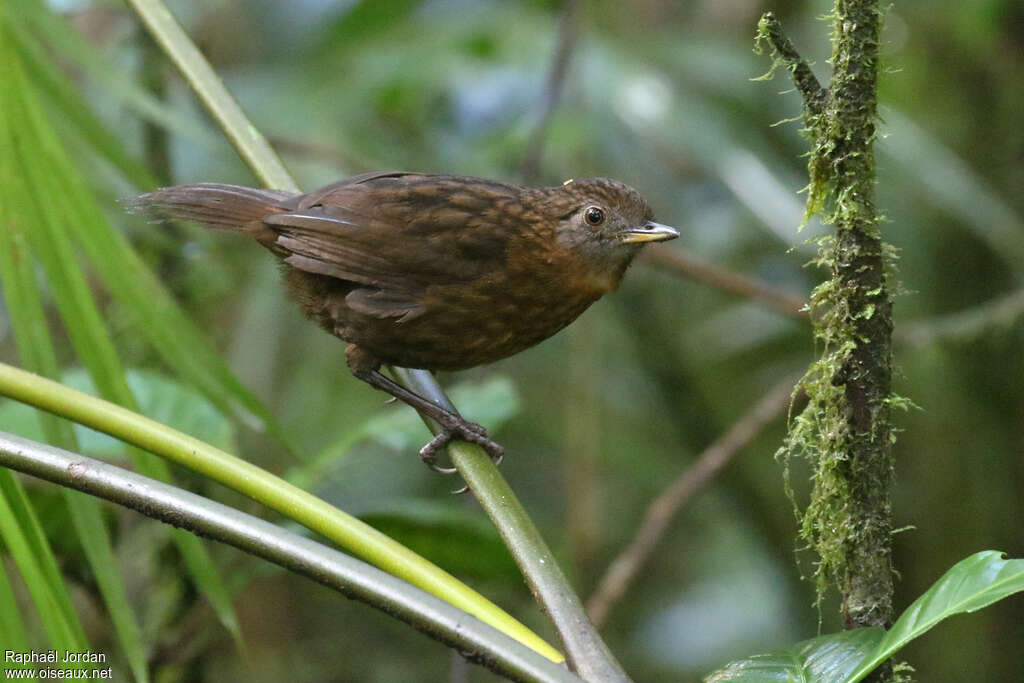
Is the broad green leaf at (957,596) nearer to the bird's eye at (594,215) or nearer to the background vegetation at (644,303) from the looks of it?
the bird's eye at (594,215)

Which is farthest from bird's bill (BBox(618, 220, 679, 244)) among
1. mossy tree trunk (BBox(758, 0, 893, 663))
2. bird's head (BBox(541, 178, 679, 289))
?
mossy tree trunk (BBox(758, 0, 893, 663))

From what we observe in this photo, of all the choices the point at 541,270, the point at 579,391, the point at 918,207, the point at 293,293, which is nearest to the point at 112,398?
the point at 293,293

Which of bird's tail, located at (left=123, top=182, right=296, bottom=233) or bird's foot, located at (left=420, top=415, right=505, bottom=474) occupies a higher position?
bird's tail, located at (left=123, top=182, right=296, bottom=233)

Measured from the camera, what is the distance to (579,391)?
4535mm

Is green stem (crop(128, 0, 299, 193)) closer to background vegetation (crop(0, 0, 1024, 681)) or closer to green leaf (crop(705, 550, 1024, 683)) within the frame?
green leaf (crop(705, 550, 1024, 683))

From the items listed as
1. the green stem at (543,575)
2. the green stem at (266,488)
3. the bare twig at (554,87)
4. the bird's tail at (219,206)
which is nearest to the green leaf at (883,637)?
the green stem at (543,575)

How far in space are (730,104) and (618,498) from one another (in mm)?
2090

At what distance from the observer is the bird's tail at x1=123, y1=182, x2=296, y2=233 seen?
264cm

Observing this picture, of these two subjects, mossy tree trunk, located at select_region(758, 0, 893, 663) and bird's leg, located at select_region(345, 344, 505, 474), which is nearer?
mossy tree trunk, located at select_region(758, 0, 893, 663)

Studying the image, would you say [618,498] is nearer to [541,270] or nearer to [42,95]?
[541,270]

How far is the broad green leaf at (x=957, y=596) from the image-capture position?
4.12 ft

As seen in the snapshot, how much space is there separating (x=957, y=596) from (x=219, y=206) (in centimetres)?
194

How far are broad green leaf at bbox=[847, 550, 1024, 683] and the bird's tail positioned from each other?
1.76 m

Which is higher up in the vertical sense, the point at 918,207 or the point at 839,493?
the point at 918,207
